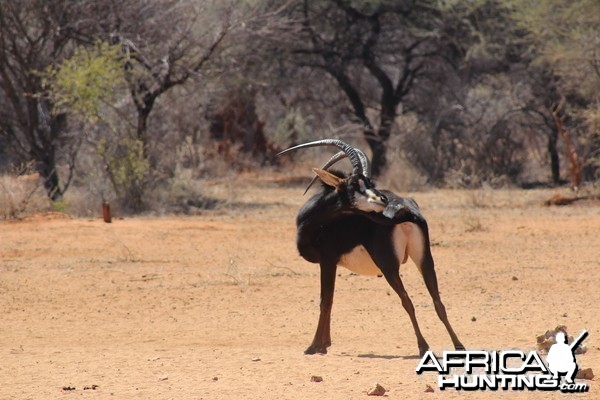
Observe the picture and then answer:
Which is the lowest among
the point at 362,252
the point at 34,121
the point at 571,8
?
the point at 362,252

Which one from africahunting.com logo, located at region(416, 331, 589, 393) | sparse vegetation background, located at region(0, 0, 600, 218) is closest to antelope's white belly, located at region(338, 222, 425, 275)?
africahunting.com logo, located at region(416, 331, 589, 393)

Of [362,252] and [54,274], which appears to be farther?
[54,274]

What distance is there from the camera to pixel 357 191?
8648 mm

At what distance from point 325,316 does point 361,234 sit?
762 millimetres

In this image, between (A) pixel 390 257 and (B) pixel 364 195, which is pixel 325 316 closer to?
(A) pixel 390 257

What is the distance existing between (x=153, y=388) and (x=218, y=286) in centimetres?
584

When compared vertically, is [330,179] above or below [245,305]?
above

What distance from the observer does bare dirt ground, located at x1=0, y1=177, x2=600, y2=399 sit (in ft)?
24.9

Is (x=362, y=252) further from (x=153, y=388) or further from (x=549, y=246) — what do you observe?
(x=549, y=246)

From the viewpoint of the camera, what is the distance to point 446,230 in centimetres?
1878

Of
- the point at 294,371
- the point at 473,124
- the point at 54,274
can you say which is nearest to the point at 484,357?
the point at 294,371

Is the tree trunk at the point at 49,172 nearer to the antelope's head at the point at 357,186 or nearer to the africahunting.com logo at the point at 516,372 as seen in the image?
the antelope's head at the point at 357,186

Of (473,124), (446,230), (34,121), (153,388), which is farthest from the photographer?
(473,124)

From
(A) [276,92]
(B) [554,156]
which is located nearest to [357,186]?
(B) [554,156]
